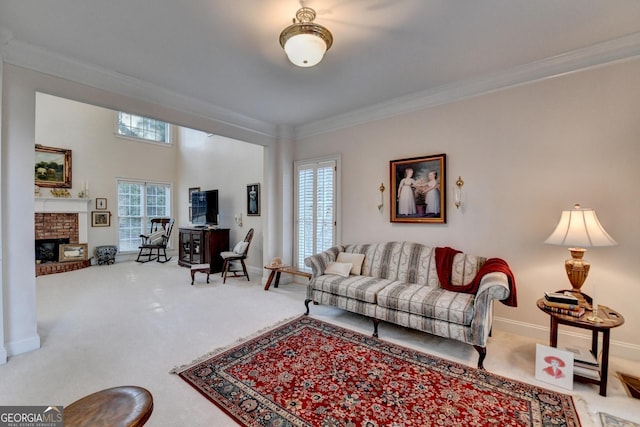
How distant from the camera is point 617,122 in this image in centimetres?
258

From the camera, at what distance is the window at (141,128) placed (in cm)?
739

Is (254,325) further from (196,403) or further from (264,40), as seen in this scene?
(264,40)

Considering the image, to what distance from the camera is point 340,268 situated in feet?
12.2

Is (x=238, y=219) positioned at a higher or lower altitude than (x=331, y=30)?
lower

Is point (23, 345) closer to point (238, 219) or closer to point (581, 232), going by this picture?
point (238, 219)

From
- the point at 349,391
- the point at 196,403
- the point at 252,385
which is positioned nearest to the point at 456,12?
the point at 349,391

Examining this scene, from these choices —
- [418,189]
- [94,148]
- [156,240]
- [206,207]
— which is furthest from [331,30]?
[94,148]

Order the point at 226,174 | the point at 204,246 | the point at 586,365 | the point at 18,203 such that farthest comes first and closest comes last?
1. the point at 226,174
2. the point at 204,246
3. the point at 18,203
4. the point at 586,365

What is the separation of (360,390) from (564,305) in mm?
1751

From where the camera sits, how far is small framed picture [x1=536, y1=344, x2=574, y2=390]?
211 centimetres

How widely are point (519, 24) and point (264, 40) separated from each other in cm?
212

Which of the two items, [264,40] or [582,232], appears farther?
[264,40]

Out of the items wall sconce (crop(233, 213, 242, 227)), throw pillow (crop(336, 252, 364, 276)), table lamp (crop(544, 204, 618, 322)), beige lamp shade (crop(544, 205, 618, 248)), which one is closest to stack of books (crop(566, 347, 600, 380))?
table lamp (crop(544, 204, 618, 322))

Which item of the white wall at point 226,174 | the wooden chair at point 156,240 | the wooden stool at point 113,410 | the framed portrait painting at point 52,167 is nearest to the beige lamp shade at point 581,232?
the wooden stool at point 113,410
